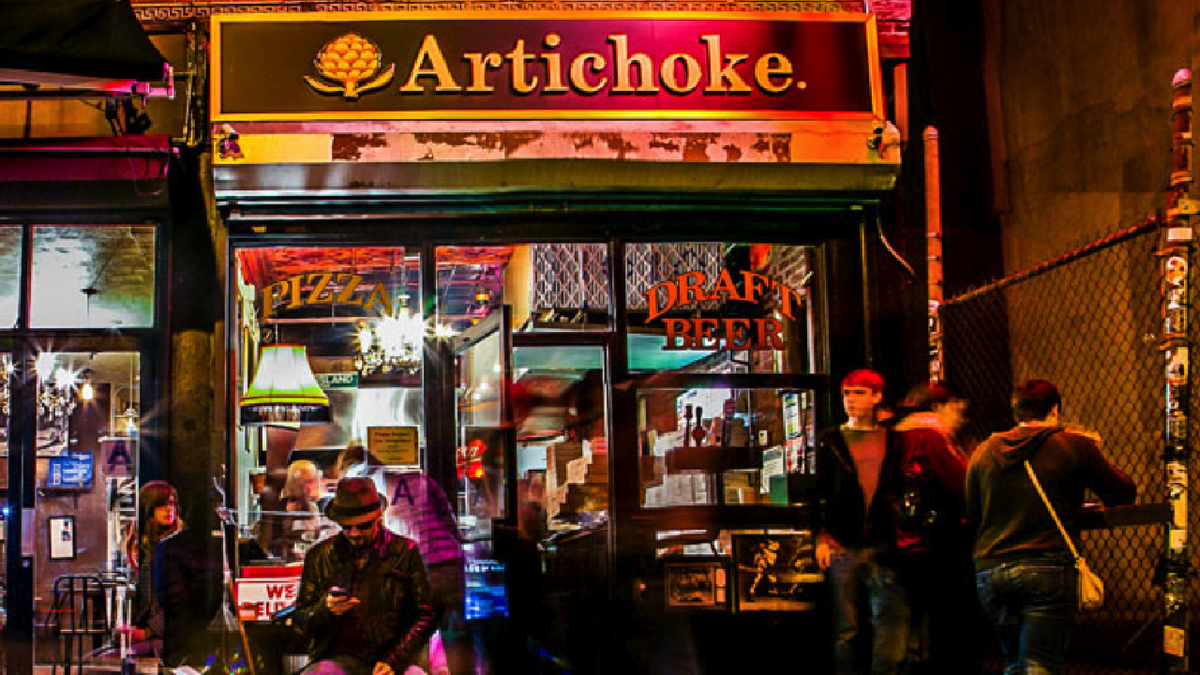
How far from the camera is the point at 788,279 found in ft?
32.1

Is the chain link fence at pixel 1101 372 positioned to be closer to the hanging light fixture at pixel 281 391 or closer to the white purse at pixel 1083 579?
the white purse at pixel 1083 579

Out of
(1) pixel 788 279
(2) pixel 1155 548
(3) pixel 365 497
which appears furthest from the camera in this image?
(1) pixel 788 279

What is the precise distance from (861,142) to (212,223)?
4780 mm

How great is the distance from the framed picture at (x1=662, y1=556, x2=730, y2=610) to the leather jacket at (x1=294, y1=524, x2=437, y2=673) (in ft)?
9.07

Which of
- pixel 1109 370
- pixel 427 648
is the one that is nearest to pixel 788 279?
pixel 1109 370

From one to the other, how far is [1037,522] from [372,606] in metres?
3.51

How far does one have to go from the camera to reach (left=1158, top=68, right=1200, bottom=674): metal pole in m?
6.34

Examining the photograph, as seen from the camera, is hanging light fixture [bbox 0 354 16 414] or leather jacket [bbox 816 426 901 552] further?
hanging light fixture [bbox 0 354 16 414]

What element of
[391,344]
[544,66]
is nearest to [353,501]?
[391,344]

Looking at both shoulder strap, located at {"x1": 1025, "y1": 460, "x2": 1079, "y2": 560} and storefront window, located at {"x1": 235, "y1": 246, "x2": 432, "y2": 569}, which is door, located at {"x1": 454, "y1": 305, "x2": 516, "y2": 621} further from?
shoulder strap, located at {"x1": 1025, "y1": 460, "x2": 1079, "y2": 560}

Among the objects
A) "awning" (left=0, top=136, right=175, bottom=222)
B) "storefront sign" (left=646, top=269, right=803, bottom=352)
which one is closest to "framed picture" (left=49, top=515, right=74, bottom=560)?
"awning" (left=0, top=136, right=175, bottom=222)

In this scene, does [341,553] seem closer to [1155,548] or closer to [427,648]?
[427,648]

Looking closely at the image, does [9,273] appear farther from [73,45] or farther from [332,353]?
[73,45]

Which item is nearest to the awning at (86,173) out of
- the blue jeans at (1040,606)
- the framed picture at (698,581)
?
the framed picture at (698,581)
